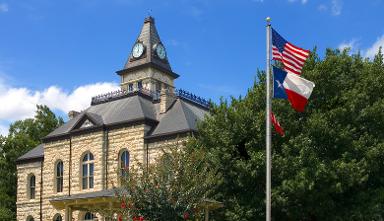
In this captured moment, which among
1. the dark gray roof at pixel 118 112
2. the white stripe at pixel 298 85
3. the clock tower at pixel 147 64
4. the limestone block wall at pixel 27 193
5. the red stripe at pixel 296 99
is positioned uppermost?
the clock tower at pixel 147 64

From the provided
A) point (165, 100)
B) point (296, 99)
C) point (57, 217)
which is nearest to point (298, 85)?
point (296, 99)

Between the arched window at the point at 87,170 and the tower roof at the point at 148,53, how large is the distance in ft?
85.1

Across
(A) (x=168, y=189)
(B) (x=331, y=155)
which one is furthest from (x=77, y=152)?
(A) (x=168, y=189)

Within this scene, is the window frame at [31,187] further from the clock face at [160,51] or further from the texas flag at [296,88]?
the texas flag at [296,88]

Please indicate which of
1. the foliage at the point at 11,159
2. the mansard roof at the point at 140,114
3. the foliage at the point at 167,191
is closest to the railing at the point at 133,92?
the mansard roof at the point at 140,114

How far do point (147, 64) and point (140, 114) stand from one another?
87.4ft

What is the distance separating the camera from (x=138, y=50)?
69.9m

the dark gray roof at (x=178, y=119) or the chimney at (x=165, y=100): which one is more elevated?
the chimney at (x=165, y=100)

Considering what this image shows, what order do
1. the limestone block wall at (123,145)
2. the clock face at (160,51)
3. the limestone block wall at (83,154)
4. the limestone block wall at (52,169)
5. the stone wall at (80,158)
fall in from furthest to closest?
the clock face at (160,51) → the limestone block wall at (52,169) → the limestone block wall at (83,154) → the limestone block wall at (123,145) → the stone wall at (80,158)

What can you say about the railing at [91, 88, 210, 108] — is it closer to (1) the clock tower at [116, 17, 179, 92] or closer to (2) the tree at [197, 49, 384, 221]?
(2) the tree at [197, 49, 384, 221]

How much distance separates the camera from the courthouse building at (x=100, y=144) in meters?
41.0

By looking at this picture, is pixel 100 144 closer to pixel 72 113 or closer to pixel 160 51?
pixel 72 113

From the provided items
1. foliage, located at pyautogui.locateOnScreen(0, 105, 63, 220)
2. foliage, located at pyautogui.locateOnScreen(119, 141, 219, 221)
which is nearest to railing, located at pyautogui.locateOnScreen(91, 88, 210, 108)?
foliage, located at pyautogui.locateOnScreen(0, 105, 63, 220)

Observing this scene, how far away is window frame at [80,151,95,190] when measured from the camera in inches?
1692
